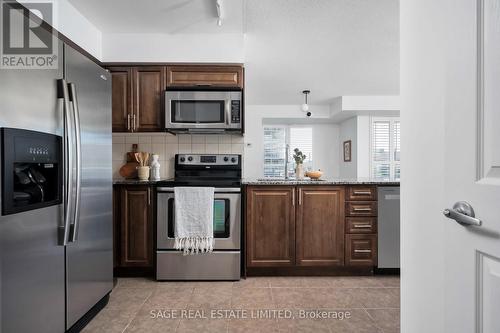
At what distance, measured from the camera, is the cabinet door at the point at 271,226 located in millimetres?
2689

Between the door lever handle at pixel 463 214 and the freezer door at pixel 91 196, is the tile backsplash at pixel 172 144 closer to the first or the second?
the freezer door at pixel 91 196

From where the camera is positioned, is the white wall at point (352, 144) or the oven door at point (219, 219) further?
the white wall at point (352, 144)

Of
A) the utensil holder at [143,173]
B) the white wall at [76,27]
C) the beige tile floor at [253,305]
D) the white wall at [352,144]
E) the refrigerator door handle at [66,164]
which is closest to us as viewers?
the refrigerator door handle at [66,164]

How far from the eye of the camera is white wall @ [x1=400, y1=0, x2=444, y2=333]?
0.99 m

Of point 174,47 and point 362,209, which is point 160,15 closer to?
point 174,47

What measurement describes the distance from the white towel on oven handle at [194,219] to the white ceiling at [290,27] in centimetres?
159

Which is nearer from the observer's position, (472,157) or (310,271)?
(472,157)

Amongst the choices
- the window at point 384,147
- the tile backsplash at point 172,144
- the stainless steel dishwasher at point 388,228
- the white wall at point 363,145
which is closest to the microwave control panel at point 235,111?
the tile backsplash at point 172,144

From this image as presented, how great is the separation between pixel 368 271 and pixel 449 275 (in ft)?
6.90

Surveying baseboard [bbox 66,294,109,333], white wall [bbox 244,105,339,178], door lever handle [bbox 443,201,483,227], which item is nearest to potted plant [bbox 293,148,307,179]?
baseboard [bbox 66,294,109,333]

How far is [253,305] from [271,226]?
750 millimetres

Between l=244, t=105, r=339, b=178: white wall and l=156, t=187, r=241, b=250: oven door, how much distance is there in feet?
13.6

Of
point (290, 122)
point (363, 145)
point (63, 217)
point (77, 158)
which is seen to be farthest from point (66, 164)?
point (290, 122)

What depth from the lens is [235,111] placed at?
2.88m
